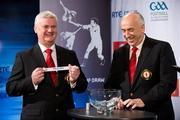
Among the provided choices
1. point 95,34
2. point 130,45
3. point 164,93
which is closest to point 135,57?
point 130,45

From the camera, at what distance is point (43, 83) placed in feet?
10.8

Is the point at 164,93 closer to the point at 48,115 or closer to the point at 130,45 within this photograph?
the point at 130,45

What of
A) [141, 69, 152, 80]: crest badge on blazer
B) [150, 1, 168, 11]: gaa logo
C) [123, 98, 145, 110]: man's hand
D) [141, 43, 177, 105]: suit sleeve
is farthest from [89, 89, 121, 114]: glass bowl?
[150, 1, 168, 11]: gaa logo

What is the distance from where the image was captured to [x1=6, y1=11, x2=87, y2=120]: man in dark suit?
3.26 m

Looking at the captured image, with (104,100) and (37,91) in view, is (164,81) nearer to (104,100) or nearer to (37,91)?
(104,100)

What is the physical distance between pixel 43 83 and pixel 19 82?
0.20 meters

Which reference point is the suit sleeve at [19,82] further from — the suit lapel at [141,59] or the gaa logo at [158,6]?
the gaa logo at [158,6]

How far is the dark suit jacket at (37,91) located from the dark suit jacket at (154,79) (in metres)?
0.45

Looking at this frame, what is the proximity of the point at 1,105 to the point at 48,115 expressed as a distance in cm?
258

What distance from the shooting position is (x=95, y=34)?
4.77 meters

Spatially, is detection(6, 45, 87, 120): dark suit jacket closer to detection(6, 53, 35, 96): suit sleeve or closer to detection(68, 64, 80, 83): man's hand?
detection(6, 53, 35, 96): suit sleeve

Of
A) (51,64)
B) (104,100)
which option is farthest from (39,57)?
(104,100)

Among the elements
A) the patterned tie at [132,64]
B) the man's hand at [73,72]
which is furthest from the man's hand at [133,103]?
the man's hand at [73,72]

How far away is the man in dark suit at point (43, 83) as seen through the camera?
3.26m
